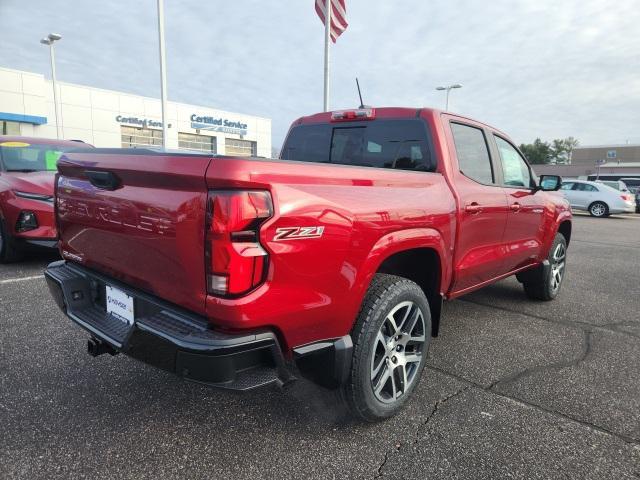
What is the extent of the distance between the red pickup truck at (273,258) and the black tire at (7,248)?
3.59 meters

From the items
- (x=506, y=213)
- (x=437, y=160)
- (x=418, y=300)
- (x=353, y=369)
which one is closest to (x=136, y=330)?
(x=353, y=369)

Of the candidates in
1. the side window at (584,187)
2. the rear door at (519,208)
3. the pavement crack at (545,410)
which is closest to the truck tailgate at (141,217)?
→ the pavement crack at (545,410)

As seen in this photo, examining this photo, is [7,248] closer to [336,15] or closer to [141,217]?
[141,217]

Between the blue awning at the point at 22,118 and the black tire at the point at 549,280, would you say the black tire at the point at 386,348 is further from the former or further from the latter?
the blue awning at the point at 22,118

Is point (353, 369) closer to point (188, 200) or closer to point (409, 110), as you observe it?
point (188, 200)

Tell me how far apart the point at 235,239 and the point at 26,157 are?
19.0ft

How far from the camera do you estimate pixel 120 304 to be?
6.99ft

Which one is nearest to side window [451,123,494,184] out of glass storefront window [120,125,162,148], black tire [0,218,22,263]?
black tire [0,218,22,263]

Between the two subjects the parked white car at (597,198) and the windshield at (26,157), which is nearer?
the windshield at (26,157)

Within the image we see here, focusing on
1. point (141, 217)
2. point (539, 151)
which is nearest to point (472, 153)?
point (141, 217)

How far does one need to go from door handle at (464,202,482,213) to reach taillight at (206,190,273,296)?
177cm

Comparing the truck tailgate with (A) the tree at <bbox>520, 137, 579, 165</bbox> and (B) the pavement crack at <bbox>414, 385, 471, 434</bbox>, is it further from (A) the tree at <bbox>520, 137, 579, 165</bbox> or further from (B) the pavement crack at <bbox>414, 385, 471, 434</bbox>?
(A) the tree at <bbox>520, 137, 579, 165</bbox>

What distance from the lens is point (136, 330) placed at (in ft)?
6.22

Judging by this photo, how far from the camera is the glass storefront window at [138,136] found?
116 feet
